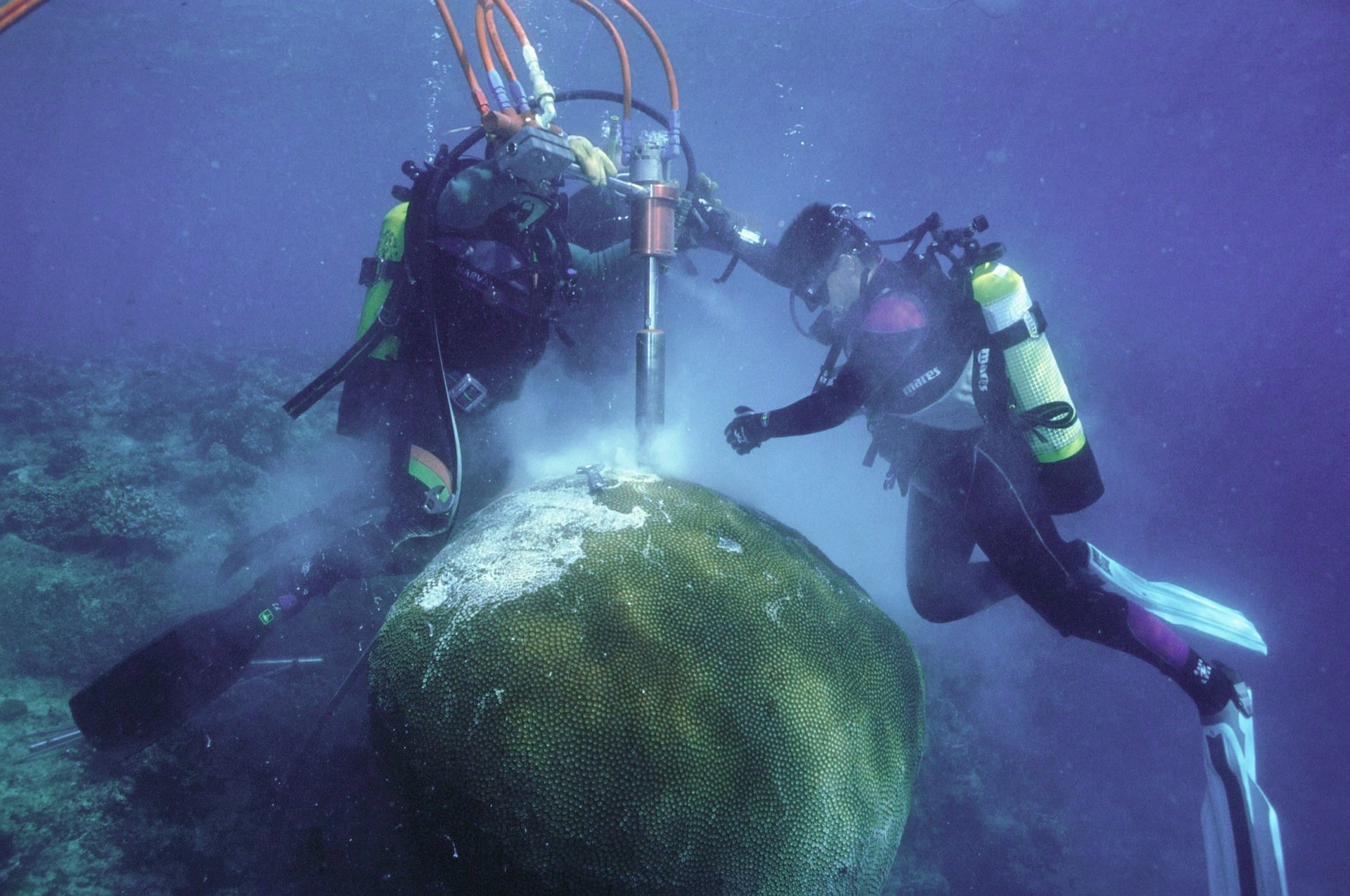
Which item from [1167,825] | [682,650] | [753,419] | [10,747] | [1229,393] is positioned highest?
[753,419]

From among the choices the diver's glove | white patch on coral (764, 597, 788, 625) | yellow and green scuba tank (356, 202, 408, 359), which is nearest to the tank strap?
white patch on coral (764, 597, 788, 625)

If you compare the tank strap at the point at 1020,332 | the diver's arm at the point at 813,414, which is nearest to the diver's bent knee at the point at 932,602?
the diver's arm at the point at 813,414

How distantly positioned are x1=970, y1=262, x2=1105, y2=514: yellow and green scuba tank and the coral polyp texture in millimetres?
1986

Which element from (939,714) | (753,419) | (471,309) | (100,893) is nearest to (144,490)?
(100,893)

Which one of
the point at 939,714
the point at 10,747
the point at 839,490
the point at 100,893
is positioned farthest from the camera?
the point at 839,490

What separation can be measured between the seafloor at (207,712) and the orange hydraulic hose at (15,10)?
257 cm

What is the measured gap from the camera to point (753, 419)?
3756mm

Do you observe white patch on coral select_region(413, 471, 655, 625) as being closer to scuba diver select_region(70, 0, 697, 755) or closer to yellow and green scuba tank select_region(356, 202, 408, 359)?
scuba diver select_region(70, 0, 697, 755)

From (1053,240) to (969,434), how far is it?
2887 inches

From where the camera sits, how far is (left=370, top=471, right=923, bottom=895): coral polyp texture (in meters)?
1.81

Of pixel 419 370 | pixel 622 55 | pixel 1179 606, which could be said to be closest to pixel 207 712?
pixel 419 370

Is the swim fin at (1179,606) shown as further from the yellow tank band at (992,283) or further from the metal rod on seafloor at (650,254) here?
the metal rod on seafloor at (650,254)

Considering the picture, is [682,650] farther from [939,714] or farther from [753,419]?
[939,714]

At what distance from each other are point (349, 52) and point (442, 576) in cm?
3890
